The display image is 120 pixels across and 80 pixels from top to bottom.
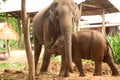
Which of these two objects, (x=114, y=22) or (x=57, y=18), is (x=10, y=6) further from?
(x=114, y=22)

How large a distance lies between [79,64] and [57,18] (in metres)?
1.25

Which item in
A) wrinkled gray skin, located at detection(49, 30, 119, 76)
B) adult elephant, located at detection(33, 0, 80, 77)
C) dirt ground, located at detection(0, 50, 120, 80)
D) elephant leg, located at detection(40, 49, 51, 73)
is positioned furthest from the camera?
elephant leg, located at detection(40, 49, 51, 73)

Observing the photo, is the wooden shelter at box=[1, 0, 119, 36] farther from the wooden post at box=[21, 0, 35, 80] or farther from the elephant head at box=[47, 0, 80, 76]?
the wooden post at box=[21, 0, 35, 80]

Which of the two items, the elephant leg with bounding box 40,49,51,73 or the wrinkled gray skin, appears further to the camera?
the elephant leg with bounding box 40,49,51,73

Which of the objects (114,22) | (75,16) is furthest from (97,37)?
(114,22)

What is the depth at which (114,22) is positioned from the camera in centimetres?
3544

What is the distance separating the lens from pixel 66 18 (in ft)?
24.5

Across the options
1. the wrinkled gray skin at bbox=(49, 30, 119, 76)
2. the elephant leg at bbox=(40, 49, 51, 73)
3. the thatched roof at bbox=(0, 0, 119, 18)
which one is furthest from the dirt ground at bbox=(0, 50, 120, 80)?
the thatched roof at bbox=(0, 0, 119, 18)

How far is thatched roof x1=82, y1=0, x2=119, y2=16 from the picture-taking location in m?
18.9

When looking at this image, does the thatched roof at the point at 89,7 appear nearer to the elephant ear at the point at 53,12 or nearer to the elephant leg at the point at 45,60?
the elephant leg at the point at 45,60

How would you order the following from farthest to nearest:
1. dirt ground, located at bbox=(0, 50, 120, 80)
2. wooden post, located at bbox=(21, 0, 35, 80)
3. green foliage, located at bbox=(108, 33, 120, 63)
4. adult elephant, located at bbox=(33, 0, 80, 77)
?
green foliage, located at bbox=(108, 33, 120, 63) → dirt ground, located at bbox=(0, 50, 120, 80) → adult elephant, located at bbox=(33, 0, 80, 77) → wooden post, located at bbox=(21, 0, 35, 80)

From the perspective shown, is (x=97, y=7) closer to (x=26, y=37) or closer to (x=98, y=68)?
(x=98, y=68)

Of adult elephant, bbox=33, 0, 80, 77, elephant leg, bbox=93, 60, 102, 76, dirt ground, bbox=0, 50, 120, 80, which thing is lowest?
dirt ground, bbox=0, 50, 120, 80

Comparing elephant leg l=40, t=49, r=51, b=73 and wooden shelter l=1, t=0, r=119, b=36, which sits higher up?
wooden shelter l=1, t=0, r=119, b=36
